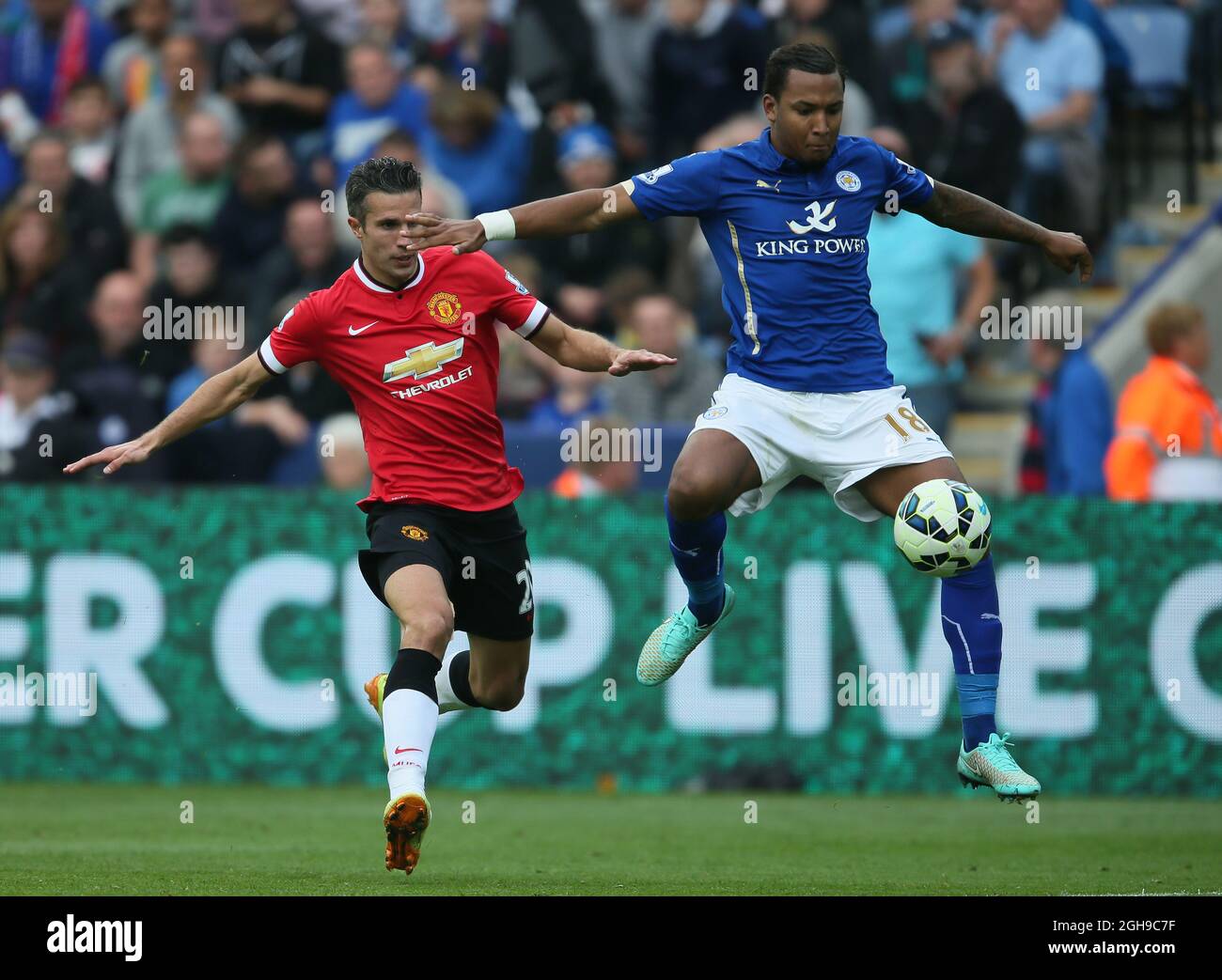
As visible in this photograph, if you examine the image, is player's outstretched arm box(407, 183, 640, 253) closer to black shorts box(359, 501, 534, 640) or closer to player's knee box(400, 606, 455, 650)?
black shorts box(359, 501, 534, 640)

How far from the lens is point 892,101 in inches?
609

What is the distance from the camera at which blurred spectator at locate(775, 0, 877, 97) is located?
50.0 ft

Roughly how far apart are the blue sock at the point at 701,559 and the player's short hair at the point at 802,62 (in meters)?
1.89

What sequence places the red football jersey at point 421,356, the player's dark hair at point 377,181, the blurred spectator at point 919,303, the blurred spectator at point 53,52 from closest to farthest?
the player's dark hair at point 377,181
the red football jersey at point 421,356
the blurred spectator at point 919,303
the blurred spectator at point 53,52

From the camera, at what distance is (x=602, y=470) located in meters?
14.0

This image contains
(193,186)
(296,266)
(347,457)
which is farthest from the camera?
(193,186)

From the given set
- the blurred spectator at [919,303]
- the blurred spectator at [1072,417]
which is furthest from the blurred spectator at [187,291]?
the blurred spectator at [1072,417]

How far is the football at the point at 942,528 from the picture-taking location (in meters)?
8.73

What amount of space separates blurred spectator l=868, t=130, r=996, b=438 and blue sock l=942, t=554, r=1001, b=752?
4727 millimetres

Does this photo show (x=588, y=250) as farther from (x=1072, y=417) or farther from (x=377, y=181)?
(x=377, y=181)

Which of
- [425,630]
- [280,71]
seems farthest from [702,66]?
[425,630]

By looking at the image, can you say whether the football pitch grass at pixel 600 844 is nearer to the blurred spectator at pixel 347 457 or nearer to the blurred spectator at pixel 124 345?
the blurred spectator at pixel 347 457

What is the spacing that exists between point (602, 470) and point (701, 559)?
446 centimetres
